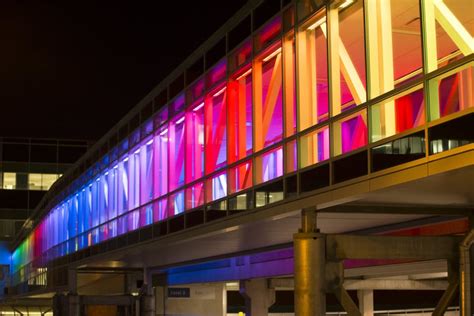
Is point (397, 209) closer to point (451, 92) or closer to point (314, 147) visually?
point (314, 147)

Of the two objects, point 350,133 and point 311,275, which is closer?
point 350,133

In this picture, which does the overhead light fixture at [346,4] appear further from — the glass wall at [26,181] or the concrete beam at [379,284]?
the glass wall at [26,181]

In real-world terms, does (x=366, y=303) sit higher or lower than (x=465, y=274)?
lower

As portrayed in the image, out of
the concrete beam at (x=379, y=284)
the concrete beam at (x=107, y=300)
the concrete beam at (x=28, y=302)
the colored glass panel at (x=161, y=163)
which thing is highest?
the colored glass panel at (x=161, y=163)

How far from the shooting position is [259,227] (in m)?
19.3

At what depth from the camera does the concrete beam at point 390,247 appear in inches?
599

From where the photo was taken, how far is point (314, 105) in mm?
16188

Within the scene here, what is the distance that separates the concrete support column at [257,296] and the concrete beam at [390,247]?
1942 centimetres

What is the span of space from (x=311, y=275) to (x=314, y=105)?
3092 millimetres

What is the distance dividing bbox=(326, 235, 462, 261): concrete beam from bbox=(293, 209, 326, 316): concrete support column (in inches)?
8.7

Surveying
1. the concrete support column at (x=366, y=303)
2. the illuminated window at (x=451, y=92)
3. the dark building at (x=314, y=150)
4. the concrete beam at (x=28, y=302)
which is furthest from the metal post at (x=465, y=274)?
the concrete beam at (x=28, y=302)

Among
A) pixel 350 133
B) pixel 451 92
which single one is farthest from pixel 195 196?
pixel 451 92

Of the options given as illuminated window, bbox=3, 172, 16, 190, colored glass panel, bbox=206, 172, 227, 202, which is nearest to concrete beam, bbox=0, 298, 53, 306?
illuminated window, bbox=3, 172, 16, 190

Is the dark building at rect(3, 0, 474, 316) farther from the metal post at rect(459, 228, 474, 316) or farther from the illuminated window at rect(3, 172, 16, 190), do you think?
the illuminated window at rect(3, 172, 16, 190)
